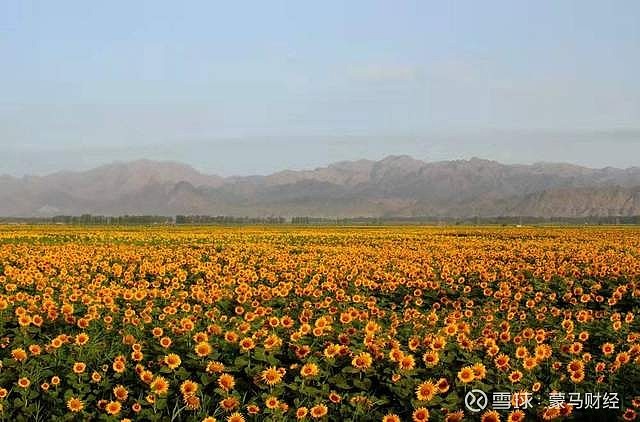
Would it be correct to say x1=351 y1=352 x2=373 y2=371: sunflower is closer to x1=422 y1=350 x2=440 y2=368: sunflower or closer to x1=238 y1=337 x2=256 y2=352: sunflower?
x1=422 y1=350 x2=440 y2=368: sunflower

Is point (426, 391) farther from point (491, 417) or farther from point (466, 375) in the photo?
point (491, 417)

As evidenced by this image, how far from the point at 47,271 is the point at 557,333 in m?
10.4

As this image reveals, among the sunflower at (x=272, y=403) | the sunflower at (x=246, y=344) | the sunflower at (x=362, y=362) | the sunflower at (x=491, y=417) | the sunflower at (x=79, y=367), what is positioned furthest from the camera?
the sunflower at (x=246, y=344)

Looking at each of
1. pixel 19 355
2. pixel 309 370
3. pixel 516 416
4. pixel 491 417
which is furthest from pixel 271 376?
pixel 19 355

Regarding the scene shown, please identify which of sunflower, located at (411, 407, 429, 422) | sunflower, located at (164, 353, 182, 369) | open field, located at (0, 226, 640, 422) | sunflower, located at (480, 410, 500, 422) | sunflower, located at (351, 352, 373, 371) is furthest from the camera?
sunflower, located at (164, 353, 182, 369)

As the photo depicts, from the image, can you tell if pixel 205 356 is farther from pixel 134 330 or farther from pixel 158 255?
pixel 158 255

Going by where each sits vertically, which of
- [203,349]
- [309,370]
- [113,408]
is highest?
[203,349]

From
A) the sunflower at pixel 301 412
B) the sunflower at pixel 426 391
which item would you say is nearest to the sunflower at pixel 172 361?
the sunflower at pixel 301 412

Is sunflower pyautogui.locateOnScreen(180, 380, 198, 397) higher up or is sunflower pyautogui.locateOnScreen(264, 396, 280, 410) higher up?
sunflower pyautogui.locateOnScreen(180, 380, 198, 397)

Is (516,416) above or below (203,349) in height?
below

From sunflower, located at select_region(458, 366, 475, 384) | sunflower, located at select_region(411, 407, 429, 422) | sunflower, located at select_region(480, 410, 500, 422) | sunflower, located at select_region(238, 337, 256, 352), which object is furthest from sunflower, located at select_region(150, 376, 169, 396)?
sunflower, located at select_region(480, 410, 500, 422)

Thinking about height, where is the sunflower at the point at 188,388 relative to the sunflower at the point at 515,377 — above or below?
below

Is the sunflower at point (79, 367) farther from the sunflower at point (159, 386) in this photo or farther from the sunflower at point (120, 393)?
the sunflower at point (159, 386)

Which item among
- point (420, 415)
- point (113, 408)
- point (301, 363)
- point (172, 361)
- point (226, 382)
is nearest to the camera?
point (420, 415)
